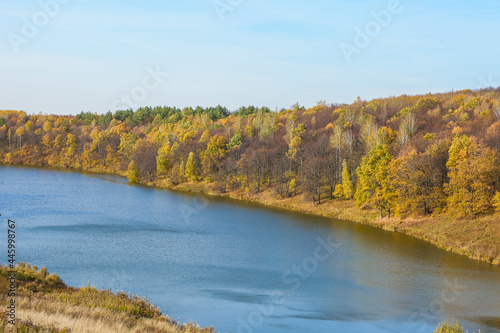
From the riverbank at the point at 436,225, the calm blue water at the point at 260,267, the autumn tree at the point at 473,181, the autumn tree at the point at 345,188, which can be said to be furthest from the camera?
the autumn tree at the point at 345,188

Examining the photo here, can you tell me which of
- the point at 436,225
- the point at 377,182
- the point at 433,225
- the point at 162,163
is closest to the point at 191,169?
the point at 162,163

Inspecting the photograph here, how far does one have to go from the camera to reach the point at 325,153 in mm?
77875

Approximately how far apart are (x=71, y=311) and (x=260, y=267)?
65.8 feet

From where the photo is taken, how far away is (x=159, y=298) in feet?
94.1

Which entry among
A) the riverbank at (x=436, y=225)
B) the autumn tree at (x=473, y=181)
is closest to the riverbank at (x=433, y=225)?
the riverbank at (x=436, y=225)

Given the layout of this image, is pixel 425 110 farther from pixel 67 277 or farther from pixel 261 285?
pixel 67 277

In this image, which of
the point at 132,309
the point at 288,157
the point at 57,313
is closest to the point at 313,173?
the point at 288,157

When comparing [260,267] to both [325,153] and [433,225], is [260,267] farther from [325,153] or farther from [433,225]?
[325,153]

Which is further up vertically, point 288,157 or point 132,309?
point 288,157

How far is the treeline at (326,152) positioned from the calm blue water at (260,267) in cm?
Answer: 770

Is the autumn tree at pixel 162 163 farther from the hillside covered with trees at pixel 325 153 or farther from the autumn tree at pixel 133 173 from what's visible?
the autumn tree at pixel 133 173

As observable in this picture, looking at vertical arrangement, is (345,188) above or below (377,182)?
below

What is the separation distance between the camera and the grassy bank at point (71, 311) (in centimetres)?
1608

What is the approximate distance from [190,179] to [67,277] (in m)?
59.9
